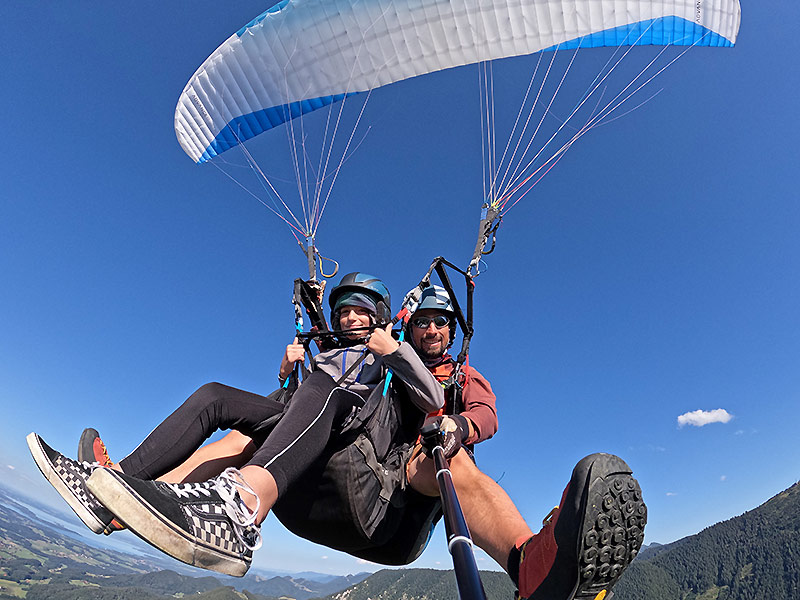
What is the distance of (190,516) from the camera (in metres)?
1.54

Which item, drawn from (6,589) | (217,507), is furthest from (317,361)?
(6,589)

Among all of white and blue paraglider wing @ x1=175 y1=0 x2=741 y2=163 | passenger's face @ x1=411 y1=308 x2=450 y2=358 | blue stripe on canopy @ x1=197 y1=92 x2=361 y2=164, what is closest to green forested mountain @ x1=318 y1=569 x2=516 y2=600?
blue stripe on canopy @ x1=197 y1=92 x2=361 y2=164

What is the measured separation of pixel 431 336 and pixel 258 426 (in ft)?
4.90

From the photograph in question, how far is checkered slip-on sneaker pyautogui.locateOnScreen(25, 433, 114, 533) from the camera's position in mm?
1695

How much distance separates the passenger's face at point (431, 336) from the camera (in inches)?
141

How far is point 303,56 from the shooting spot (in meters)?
6.23

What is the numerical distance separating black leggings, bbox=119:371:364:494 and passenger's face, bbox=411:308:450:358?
104 cm

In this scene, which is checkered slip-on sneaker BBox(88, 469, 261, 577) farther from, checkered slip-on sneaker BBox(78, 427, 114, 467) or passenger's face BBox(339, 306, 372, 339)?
passenger's face BBox(339, 306, 372, 339)

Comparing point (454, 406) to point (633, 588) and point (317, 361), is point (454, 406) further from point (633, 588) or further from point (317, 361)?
point (633, 588)

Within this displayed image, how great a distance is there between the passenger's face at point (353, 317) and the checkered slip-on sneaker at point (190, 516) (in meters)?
1.64

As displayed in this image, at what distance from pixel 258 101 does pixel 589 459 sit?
660 cm

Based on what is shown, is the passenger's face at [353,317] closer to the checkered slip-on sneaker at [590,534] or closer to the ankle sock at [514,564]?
the ankle sock at [514,564]

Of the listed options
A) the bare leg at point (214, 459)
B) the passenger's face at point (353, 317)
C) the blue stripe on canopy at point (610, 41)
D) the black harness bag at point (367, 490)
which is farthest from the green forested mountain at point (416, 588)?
the bare leg at point (214, 459)

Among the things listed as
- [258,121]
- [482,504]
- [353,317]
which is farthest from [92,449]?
[258,121]
